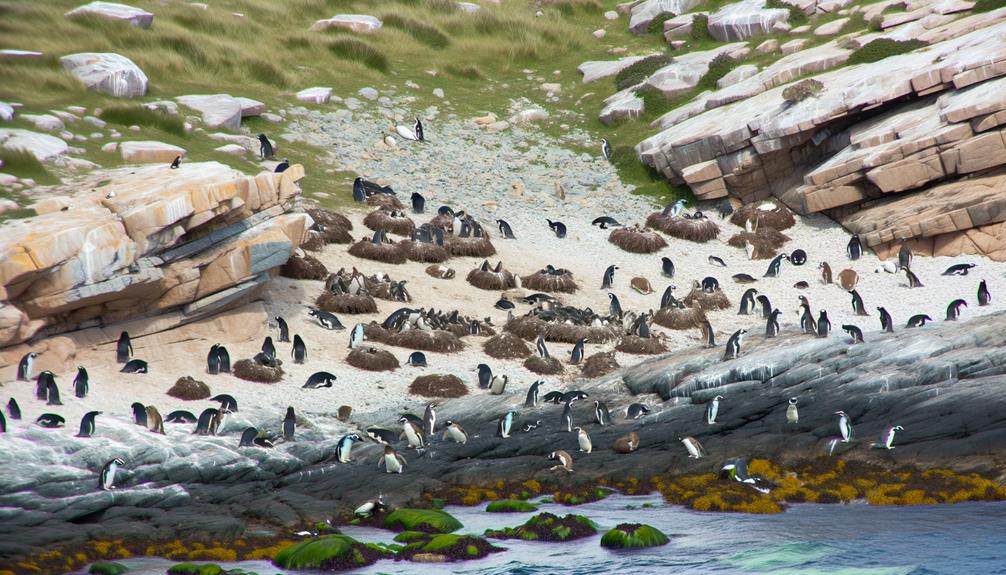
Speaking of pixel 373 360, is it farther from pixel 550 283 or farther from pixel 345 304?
pixel 550 283

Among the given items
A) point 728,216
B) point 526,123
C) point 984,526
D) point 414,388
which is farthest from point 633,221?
point 984,526

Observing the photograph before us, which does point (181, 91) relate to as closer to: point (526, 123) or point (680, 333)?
point (526, 123)

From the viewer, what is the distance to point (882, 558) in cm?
1438

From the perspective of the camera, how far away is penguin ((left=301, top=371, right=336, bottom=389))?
75.1 ft

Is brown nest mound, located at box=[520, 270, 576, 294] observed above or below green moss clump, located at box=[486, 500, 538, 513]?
above

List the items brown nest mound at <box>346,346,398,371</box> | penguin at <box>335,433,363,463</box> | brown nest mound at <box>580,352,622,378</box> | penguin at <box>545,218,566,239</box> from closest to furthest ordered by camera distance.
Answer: penguin at <box>335,433,363,463</box> < brown nest mound at <box>346,346,398,371</box> < brown nest mound at <box>580,352,622,378</box> < penguin at <box>545,218,566,239</box>

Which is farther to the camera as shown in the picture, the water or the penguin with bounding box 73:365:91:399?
the penguin with bounding box 73:365:91:399

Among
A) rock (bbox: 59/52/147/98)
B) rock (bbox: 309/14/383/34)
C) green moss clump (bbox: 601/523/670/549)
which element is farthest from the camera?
rock (bbox: 309/14/383/34)

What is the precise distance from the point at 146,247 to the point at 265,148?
13671 mm

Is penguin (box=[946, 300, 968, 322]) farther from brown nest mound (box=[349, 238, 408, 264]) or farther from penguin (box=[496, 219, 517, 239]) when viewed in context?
brown nest mound (box=[349, 238, 408, 264])

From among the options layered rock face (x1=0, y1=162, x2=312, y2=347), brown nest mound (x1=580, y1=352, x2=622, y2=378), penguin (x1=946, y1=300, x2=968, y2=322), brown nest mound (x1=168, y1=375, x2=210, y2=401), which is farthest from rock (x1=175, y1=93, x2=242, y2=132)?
penguin (x1=946, y1=300, x2=968, y2=322)

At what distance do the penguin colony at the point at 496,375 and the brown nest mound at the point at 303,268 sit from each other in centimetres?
85

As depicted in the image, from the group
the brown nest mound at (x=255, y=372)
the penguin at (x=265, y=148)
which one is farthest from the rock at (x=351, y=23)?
the brown nest mound at (x=255, y=372)

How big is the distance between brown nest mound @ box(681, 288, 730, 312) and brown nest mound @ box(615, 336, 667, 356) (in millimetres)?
3022
